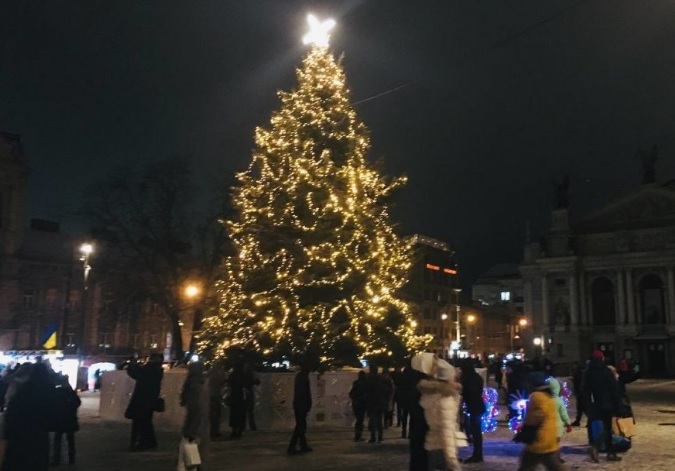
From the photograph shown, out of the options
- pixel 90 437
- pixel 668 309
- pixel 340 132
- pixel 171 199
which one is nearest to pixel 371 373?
pixel 90 437

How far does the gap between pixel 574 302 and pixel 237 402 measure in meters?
72.4

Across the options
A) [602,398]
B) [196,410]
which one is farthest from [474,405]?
[196,410]

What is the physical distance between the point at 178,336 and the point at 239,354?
18.9m

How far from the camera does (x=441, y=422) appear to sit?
8.62 m

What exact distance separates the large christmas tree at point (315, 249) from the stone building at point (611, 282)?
204 ft

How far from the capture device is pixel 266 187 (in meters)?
23.3

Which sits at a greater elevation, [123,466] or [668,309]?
[668,309]

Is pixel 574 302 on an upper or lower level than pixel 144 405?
upper

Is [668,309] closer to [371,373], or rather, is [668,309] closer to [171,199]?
[171,199]

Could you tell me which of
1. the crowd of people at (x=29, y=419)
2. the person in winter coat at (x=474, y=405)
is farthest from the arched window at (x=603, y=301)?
the crowd of people at (x=29, y=419)

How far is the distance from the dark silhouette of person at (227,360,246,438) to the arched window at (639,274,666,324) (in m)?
71.5

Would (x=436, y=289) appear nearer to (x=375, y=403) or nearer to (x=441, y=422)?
(x=375, y=403)

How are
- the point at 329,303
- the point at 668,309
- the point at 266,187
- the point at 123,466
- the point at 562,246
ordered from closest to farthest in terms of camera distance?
the point at 123,466 → the point at 329,303 → the point at 266,187 → the point at 668,309 → the point at 562,246

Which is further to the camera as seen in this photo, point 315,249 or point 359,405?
point 315,249
